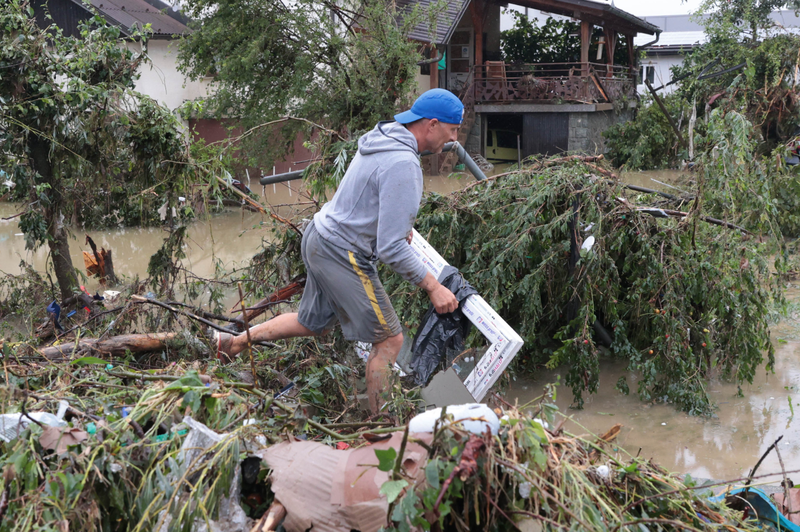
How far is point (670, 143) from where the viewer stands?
18297 millimetres

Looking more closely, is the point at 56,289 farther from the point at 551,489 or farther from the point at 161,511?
the point at 551,489

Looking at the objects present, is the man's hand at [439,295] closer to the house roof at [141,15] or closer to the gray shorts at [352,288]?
the gray shorts at [352,288]

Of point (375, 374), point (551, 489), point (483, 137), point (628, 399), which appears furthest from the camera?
point (483, 137)

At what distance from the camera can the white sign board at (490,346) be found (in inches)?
123

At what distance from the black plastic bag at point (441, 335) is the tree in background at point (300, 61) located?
32.9 ft

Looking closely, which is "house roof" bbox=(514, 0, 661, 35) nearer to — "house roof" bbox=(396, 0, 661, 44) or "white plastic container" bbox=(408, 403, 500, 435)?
"house roof" bbox=(396, 0, 661, 44)

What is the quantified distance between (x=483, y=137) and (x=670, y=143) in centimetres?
575

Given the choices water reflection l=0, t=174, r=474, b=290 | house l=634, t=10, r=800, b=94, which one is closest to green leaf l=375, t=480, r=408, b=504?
water reflection l=0, t=174, r=474, b=290

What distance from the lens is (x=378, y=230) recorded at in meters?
3.17

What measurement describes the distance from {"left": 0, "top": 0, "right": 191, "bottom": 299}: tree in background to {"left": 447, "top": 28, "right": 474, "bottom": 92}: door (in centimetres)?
1746

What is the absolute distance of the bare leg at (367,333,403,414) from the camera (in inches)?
136

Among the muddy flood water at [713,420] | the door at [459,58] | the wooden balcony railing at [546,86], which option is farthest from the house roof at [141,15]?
the muddy flood water at [713,420]

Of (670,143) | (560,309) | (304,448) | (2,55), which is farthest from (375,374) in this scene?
(670,143)

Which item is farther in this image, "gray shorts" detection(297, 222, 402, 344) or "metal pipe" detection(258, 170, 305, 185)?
"metal pipe" detection(258, 170, 305, 185)
